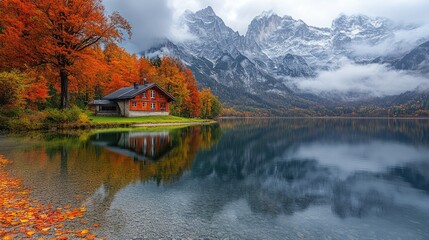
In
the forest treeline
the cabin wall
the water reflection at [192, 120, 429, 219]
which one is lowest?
the water reflection at [192, 120, 429, 219]

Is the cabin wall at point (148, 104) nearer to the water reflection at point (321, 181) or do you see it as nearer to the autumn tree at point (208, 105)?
the autumn tree at point (208, 105)

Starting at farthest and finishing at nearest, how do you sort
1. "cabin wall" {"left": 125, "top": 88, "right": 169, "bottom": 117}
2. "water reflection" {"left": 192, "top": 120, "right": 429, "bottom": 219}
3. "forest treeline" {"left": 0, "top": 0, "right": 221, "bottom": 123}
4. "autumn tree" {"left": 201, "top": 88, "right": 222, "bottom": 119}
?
"autumn tree" {"left": 201, "top": 88, "right": 222, "bottom": 119} < "cabin wall" {"left": 125, "top": 88, "right": 169, "bottom": 117} < "forest treeline" {"left": 0, "top": 0, "right": 221, "bottom": 123} < "water reflection" {"left": 192, "top": 120, "right": 429, "bottom": 219}

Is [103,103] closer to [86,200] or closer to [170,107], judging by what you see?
[170,107]

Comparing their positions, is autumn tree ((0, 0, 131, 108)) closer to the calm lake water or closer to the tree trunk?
the tree trunk

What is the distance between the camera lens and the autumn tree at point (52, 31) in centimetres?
3178

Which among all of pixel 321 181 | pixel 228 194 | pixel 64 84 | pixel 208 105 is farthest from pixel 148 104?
pixel 228 194

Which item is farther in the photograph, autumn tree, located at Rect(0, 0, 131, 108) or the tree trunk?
the tree trunk

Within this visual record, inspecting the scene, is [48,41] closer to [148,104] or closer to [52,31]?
[52,31]

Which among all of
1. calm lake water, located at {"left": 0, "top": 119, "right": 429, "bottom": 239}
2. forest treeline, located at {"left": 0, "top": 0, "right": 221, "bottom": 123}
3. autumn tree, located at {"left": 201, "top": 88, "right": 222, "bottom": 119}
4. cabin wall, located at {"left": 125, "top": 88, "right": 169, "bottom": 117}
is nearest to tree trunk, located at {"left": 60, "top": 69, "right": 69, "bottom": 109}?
forest treeline, located at {"left": 0, "top": 0, "right": 221, "bottom": 123}

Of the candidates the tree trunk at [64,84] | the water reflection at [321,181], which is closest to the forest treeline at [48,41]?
the tree trunk at [64,84]

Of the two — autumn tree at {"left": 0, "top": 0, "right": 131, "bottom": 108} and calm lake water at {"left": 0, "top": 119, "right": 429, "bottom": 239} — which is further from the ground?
autumn tree at {"left": 0, "top": 0, "right": 131, "bottom": 108}

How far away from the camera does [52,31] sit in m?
32.6

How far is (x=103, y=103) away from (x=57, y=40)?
3382 cm

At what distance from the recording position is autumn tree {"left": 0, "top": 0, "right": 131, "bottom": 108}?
31781 mm
